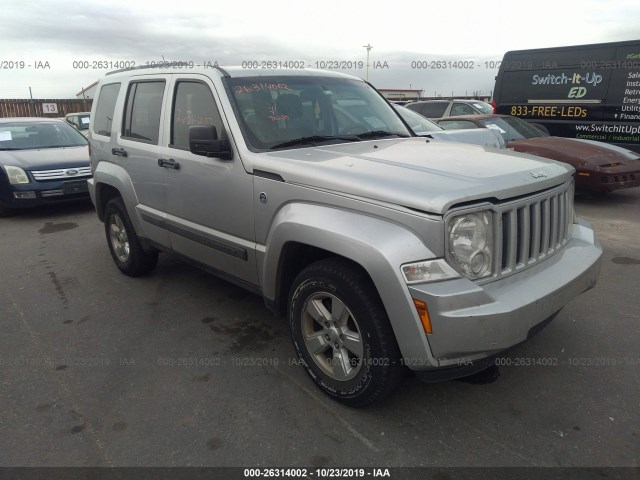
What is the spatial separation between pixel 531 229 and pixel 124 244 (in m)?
3.93

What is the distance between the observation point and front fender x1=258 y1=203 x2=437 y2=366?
224cm

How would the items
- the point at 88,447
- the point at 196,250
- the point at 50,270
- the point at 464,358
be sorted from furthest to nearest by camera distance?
the point at 50,270
the point at 196,250
the point at 88,447
the point at 464,358

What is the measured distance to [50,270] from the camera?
5.34 metres

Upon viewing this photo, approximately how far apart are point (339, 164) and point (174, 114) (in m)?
1.75

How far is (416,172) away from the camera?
8.54ft

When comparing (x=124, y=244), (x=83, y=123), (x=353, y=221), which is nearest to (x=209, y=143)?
(x=353, y=221)

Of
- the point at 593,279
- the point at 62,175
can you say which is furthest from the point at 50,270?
the point at 593,279

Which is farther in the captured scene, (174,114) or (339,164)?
(174,114)

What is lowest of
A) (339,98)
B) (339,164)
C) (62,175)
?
(62,175)

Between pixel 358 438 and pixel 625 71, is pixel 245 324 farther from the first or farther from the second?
pixel 625 71

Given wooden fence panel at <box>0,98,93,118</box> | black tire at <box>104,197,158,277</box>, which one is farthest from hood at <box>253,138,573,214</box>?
wooden fence panel at <box>0,98,93,118</box>

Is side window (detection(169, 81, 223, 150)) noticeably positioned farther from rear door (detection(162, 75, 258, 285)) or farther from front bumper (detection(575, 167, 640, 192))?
front bumper (detection(575, 167, 640, 192))

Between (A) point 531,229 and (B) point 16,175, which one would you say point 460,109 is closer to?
(B) point 16,175

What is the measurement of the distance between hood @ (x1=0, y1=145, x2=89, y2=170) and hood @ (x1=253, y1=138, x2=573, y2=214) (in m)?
6.19
